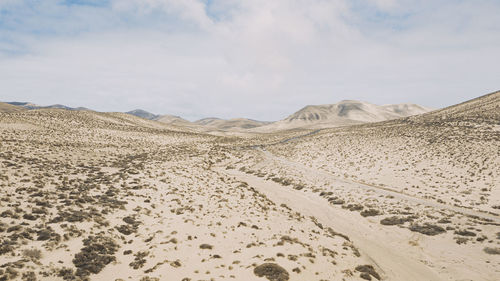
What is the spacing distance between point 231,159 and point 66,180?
38362 mm

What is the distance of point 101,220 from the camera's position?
56.4 feet

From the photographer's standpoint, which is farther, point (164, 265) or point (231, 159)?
point (231, 159)

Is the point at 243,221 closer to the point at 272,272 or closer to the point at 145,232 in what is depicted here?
the point at 145,232

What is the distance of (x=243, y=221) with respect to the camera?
20375 millimetres

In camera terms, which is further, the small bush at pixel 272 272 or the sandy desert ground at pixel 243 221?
the sandy desert ground at pixel 243 221

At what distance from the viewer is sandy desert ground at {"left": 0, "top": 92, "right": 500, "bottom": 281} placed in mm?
13359

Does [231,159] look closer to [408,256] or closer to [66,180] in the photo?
[66,180]

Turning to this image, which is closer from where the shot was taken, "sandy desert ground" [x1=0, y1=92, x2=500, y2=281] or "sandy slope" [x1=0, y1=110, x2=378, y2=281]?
"sandy slope" [x1=0, y1=110, x2=378, y2=281]

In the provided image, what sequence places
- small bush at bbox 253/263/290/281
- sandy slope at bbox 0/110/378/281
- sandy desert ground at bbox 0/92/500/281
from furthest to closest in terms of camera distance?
sandy desert ground at bbox 0/92/500/281
sandy slope at bbox 0/110/378/281
small bush at bbox 253/263/290/281

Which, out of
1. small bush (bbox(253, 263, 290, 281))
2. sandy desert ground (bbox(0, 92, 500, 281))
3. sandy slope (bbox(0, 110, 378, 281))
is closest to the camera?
small bush (bbox(253, 263, 290, 281))

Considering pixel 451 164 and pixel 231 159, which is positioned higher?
pixel 451 164

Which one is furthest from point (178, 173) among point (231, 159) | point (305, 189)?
point (231, 159)

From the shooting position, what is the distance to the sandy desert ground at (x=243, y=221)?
13.4 m

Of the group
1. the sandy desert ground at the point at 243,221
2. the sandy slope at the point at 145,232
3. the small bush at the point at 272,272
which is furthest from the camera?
the sandy desert ground at the point at 243,221
